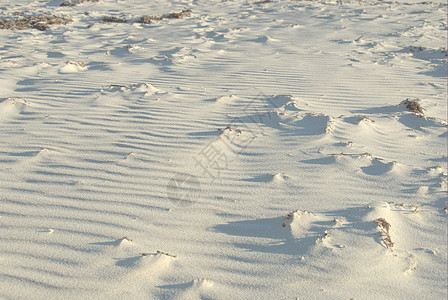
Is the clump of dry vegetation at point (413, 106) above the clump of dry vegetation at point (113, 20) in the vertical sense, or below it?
below

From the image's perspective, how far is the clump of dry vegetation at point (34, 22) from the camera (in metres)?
8.84

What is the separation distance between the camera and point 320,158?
344 cm

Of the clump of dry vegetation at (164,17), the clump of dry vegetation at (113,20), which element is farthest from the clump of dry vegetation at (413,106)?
the clump of dry vegetation at (113,20)

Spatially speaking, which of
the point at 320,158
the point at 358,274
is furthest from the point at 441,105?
the point at 358,274

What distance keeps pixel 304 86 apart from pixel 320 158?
212 centimetres

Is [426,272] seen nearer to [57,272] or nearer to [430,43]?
[57,272]

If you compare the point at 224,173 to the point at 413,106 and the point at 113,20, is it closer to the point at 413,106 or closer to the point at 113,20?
the point at 413,106

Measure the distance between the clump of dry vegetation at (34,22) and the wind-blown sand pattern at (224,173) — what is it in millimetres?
2444

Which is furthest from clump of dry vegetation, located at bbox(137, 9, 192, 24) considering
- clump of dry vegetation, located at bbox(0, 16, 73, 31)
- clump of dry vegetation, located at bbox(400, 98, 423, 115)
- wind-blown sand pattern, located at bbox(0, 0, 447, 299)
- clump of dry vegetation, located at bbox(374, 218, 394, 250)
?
clump of dry vegetation, located at bbox(374, 218, 394, 250)

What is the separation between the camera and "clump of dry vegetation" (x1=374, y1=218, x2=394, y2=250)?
2.42 metres

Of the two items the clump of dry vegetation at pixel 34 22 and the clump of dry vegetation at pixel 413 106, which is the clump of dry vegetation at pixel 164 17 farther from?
the clump of dry vegetation at pixel 413 106

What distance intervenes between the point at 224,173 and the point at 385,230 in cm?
141

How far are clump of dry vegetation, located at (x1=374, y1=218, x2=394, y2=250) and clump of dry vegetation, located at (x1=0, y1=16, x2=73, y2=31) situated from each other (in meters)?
8.90

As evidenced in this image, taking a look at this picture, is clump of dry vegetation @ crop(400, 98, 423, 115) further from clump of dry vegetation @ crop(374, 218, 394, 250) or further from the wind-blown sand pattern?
clump of dry vegetation @ crop(374, 218, 394, 250)
